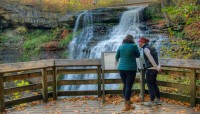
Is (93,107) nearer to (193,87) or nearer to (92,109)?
(92,109)

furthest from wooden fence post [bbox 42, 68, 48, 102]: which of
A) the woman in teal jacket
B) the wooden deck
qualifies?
the woman in teal jacket

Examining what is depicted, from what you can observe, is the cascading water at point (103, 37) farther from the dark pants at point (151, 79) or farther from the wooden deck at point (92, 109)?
the dark pants at point (151, 79)

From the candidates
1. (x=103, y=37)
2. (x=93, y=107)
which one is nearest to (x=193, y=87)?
(x=93, y=107)

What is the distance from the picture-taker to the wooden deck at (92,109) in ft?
20.7

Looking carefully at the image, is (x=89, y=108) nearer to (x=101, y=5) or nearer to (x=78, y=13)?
(x=78, y=13)

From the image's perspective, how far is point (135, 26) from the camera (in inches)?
739

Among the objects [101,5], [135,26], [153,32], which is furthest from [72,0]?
[153,32]

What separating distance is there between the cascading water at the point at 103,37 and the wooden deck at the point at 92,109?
8.18 meters

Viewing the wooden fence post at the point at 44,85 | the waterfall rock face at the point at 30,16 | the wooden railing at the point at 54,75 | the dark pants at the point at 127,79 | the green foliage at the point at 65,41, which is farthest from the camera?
the waterfall rock face at the point at 30,16

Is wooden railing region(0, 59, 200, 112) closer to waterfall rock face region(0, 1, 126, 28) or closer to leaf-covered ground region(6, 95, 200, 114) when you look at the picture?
leaf-covered ground region(6, 95, 200, 114)

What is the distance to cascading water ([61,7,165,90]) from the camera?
16594mm

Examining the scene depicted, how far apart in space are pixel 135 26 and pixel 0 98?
1366cm

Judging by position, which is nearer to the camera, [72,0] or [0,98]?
[0,98]

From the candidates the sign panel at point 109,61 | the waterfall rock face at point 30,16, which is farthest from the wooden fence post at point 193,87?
the waterfall rock face at point 30,16
